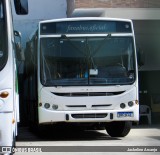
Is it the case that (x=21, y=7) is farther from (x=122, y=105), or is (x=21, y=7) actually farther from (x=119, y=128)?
(x=119, y=128)

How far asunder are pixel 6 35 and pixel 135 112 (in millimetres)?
5472

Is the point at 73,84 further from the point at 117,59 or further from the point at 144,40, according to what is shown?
the point at 144,40

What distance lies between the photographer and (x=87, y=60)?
44.6ft

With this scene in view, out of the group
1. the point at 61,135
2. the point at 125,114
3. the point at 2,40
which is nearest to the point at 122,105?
the point at 125,114

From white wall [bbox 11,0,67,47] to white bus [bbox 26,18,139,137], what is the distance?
356 inches

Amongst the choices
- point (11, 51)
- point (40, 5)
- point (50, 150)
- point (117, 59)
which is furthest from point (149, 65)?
point (11, 51)

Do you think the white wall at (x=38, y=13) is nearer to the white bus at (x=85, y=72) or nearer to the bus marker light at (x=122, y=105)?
the white bus at (x=85, y=72)

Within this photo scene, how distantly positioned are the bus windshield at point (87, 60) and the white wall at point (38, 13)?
31.1ft

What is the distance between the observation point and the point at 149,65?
2453cm

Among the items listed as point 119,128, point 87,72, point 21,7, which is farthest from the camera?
point 119,128

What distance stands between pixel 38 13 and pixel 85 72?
33.9 feet

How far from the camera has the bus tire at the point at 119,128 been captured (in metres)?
14.3

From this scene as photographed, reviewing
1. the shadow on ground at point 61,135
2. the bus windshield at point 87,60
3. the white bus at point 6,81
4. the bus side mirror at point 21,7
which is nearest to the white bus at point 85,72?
the bus windshield at point 87,60

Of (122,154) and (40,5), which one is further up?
(40,5)
